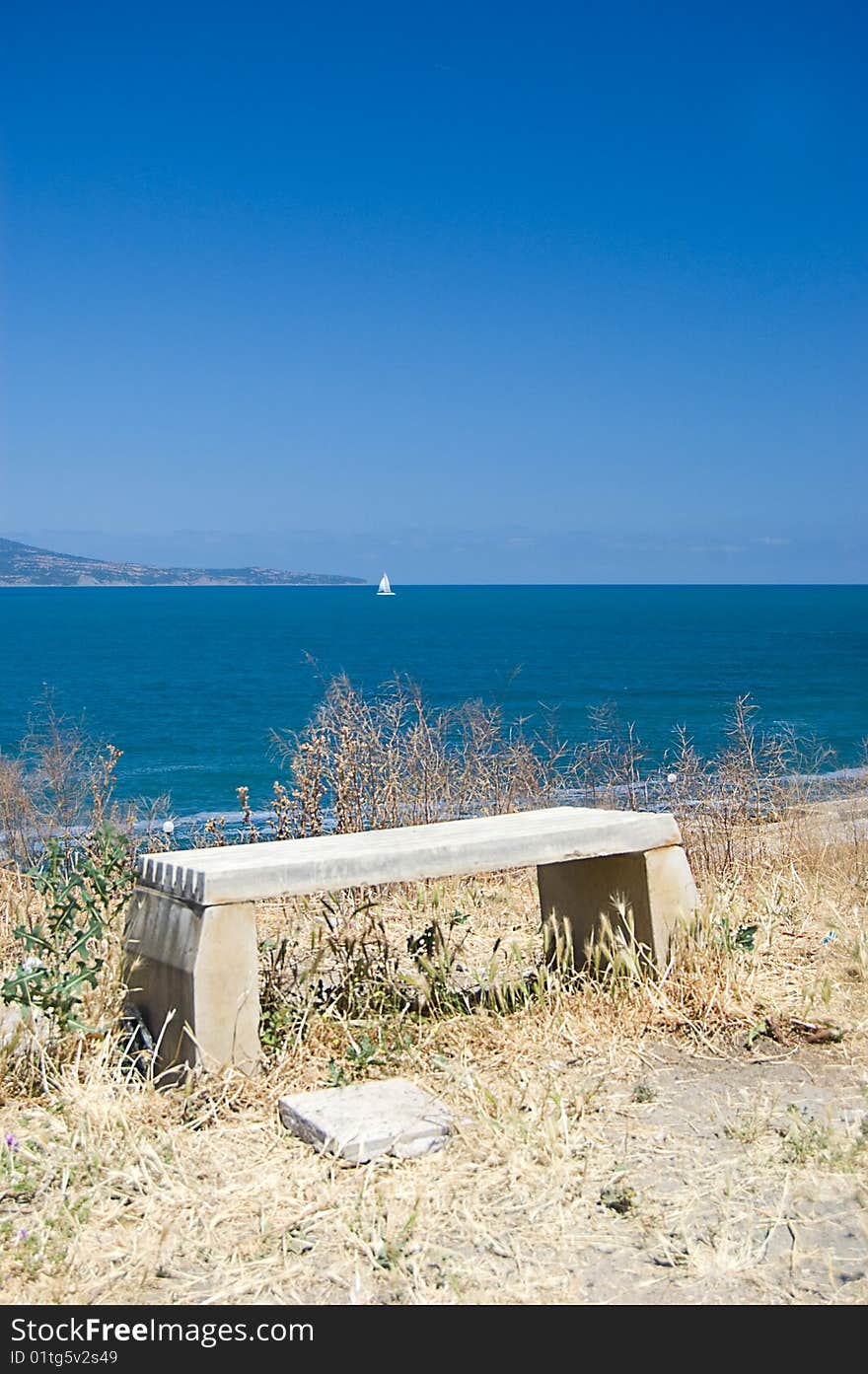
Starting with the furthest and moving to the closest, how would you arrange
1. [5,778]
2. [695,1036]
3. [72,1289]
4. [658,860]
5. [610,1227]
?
1. [5,778]
2. [658,860]
3. [695,1036]
4. [610,1227]
5. [72,1289]

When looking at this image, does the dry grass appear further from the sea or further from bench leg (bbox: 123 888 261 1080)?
the sea

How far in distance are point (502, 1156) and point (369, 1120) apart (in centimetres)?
36

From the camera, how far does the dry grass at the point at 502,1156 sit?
253cm

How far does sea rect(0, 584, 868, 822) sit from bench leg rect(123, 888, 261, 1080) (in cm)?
411

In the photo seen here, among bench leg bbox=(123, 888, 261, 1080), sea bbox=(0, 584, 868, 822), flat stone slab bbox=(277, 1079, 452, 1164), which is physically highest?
bench leg bbox=(123, 888, 261, 1080)

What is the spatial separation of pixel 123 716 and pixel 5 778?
974 inches

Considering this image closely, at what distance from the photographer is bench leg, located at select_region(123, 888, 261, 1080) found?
3467 mm

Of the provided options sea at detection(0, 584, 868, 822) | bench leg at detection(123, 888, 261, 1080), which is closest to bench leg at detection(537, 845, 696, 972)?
bench leg at detection(123, 888, 261, 1080)

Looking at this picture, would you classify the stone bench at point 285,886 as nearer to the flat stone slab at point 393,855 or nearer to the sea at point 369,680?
the flat stone slab at point 393,855

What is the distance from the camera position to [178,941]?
11.8 ft

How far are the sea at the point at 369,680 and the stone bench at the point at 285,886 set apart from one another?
3.84 metres
